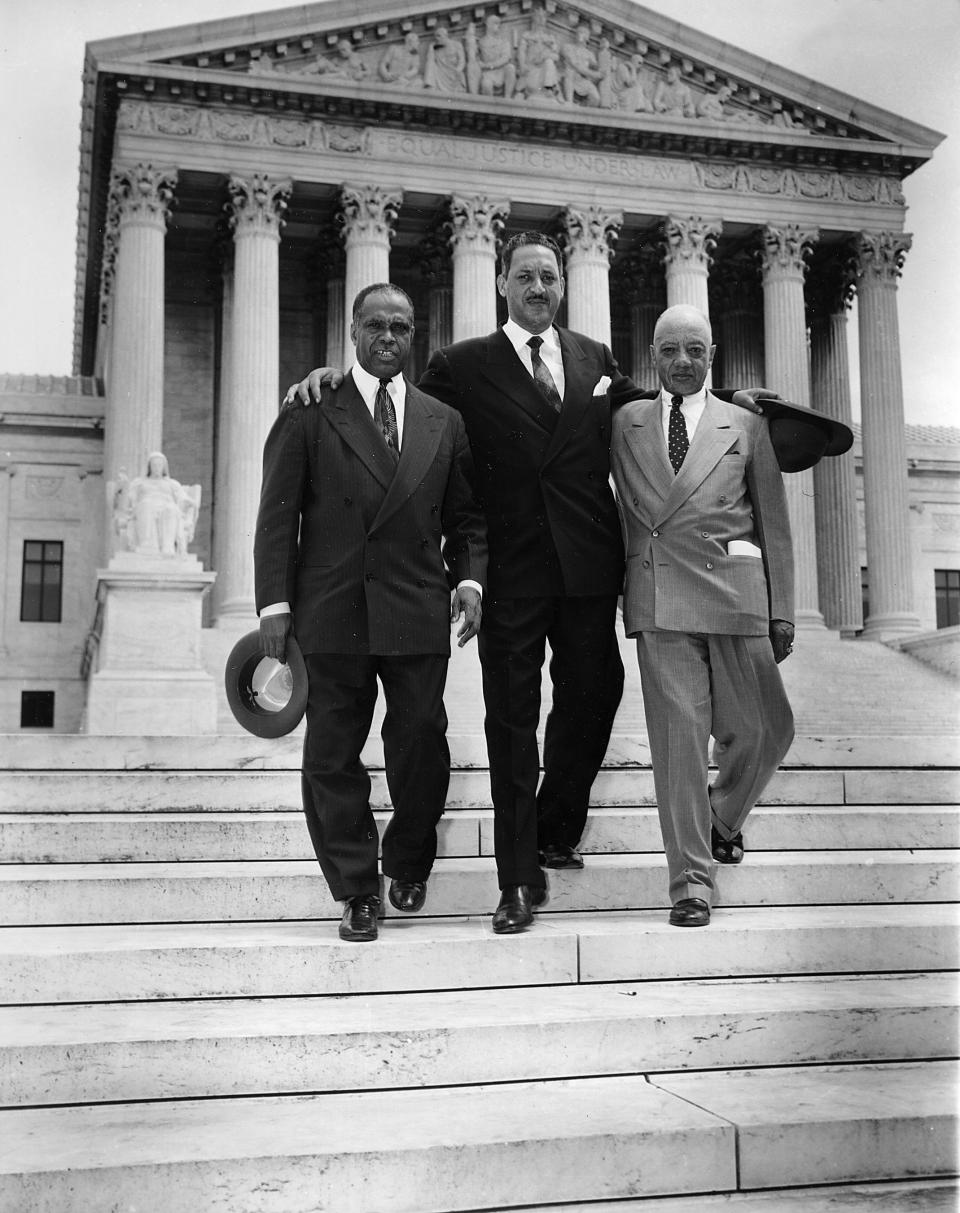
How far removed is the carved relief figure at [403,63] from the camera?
3325cm

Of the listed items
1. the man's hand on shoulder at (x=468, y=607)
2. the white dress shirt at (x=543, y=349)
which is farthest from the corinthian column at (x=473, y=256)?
the man's hand on shoulder at (x=468, y=607)

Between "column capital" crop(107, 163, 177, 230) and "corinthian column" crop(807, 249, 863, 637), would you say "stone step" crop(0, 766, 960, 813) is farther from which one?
"corinthian column" crop(807, 249, 863, 637)

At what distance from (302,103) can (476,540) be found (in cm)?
2878

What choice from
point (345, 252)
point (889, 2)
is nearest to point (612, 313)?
point (345, 252)

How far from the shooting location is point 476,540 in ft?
20.5

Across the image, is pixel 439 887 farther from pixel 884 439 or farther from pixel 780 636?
pixel 884 439

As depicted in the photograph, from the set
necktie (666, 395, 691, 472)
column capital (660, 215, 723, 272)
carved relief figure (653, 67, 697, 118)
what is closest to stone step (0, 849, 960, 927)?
necktie (666, 395, 691, 472)

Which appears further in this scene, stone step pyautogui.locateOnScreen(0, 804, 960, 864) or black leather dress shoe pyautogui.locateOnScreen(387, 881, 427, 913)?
stone step pyautogui.locateOnScreen(0, 804, 960, 864)

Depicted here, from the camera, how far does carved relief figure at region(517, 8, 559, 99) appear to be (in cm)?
3403

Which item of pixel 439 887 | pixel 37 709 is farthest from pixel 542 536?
pixel 37 709

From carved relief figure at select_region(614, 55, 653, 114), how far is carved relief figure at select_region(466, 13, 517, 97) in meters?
2.71

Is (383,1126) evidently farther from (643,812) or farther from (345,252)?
(345,252)

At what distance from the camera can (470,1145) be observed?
14.0 feet

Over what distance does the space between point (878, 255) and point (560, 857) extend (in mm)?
32868
